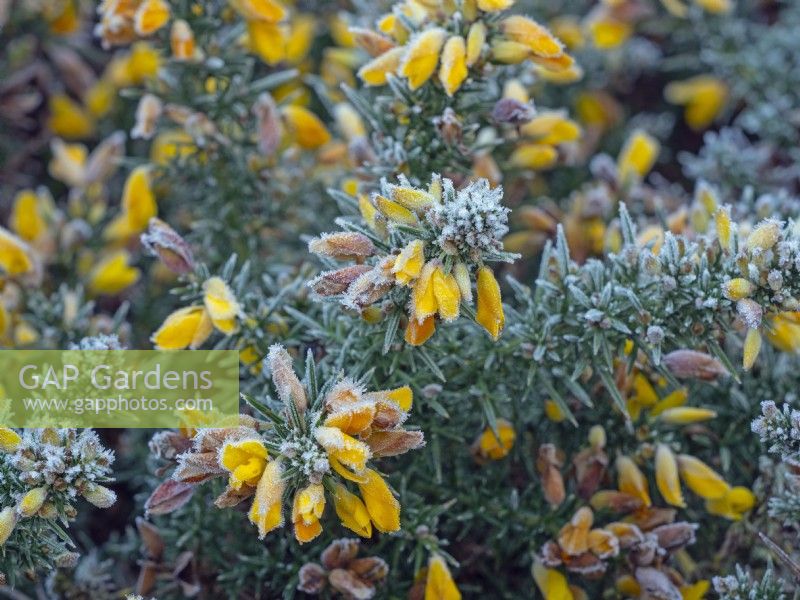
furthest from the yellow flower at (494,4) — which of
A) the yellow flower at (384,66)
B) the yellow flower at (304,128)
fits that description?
the yellow flower at (304,128)

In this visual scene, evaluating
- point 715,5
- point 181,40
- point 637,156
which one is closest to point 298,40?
point 181,40

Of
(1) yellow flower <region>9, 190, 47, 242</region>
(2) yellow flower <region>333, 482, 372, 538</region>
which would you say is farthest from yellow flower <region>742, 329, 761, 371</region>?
(1) yellow flower <region>9, 190, 47, 242</region>

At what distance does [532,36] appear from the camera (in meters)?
1.48

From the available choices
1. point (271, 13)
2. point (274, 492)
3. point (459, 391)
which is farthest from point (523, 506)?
point (271, 13)

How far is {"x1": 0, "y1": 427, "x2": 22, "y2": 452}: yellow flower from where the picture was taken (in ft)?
4.07

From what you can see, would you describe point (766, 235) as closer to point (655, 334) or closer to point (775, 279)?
point (775, 279)

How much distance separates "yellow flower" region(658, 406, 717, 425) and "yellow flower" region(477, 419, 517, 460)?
28 cm

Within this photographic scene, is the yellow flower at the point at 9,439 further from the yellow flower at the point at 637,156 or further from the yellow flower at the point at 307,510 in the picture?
the yellow flower at the point at 637,156

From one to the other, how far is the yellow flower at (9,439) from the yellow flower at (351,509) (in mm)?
467

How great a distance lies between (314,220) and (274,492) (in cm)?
95

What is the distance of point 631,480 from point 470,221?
0.66 metres

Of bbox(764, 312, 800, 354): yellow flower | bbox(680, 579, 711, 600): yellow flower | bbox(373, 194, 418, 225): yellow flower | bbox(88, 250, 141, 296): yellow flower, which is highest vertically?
bbox(373, 194, 418, 225): yellow flower

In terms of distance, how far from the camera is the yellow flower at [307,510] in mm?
1124

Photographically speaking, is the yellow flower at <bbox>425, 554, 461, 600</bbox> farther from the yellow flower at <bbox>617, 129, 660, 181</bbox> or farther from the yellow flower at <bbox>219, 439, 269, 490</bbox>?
the yellow flower at <bbox>617, 129, 660, 181</bbox>
